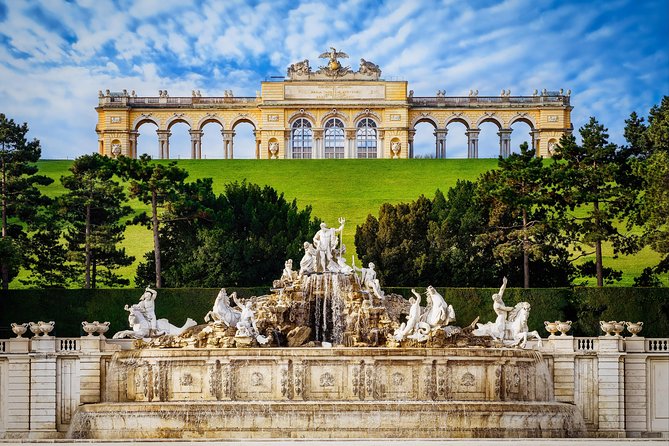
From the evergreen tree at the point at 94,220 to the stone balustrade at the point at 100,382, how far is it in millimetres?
13405

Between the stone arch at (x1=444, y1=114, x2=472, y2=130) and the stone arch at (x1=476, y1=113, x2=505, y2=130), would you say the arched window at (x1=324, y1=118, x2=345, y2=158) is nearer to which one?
the stone arch at (x1=444, y1=114, x2=472, y2=130)

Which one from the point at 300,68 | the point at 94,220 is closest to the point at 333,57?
the point at 300,68

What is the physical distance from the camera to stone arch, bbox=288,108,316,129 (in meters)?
76.1

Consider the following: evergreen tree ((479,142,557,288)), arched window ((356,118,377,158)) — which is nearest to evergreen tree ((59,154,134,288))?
evergreen tree ((479,142,557,288))

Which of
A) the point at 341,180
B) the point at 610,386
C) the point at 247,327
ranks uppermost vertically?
the point at 341,180

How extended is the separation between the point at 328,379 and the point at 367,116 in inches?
1844

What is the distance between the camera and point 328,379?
30844 millimetres

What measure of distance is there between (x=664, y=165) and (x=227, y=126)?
41.4m

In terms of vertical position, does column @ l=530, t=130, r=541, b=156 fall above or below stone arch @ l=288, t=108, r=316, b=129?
below

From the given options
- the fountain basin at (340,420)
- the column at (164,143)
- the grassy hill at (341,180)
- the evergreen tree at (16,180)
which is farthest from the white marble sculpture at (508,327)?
the column at (164,143)

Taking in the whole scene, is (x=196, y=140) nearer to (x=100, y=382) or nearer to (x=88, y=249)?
(x=88, y=249)

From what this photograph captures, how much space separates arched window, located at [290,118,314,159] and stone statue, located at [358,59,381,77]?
16.3 feet

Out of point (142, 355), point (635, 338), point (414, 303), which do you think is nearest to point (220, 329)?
point (142, 355)

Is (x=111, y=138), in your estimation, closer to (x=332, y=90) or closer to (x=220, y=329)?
(x=332, y=90)
